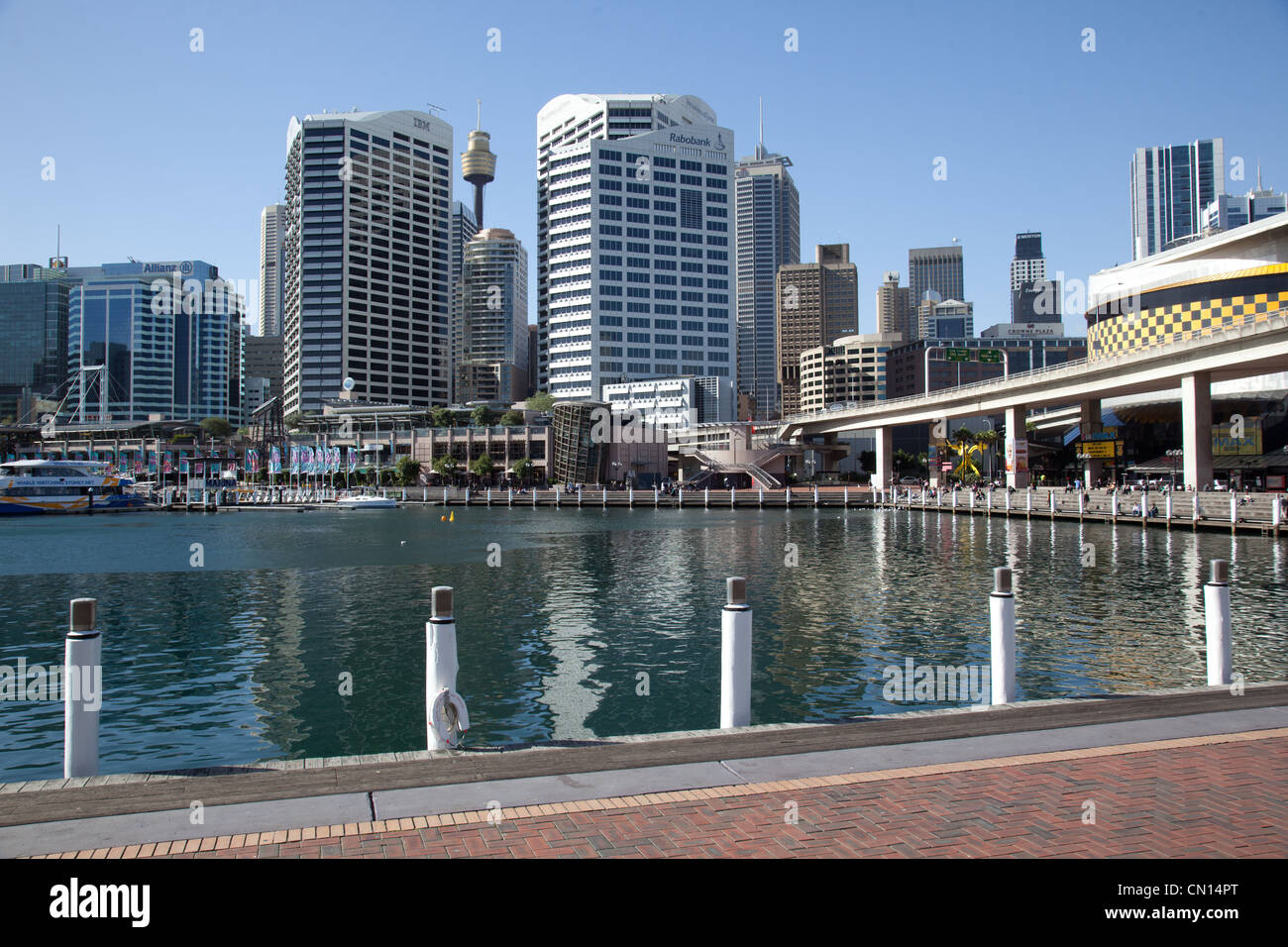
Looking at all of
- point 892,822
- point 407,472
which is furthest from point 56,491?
point 892,822

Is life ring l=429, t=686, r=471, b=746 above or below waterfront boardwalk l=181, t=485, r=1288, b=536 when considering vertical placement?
below

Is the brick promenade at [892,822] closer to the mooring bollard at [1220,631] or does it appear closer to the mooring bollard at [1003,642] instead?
the mooring bollard at [1003,642]

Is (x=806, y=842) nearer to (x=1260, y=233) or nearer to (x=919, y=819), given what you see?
(x=919, y=819)

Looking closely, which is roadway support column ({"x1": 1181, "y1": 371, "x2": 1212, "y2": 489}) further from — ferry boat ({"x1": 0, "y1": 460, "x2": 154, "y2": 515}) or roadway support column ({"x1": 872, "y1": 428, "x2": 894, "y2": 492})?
ferry boat ({"x1": 0, "y1": 460, "x2": 154, "y2": 515})

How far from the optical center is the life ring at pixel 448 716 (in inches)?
330

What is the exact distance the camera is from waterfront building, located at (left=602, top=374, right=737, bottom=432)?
189 m

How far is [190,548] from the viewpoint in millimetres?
51750

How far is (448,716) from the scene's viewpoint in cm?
845

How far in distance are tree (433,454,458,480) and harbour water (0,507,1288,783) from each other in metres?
105

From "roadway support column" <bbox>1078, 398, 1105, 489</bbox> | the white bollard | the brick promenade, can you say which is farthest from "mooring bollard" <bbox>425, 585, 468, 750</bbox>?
"roadway support column" <bbox>1078, 398, 1105, 489</bbox>

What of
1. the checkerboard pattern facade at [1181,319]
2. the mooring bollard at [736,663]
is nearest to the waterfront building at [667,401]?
the checkerboard pattern facade at [1181,319]

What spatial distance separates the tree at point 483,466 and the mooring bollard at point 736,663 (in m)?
148
